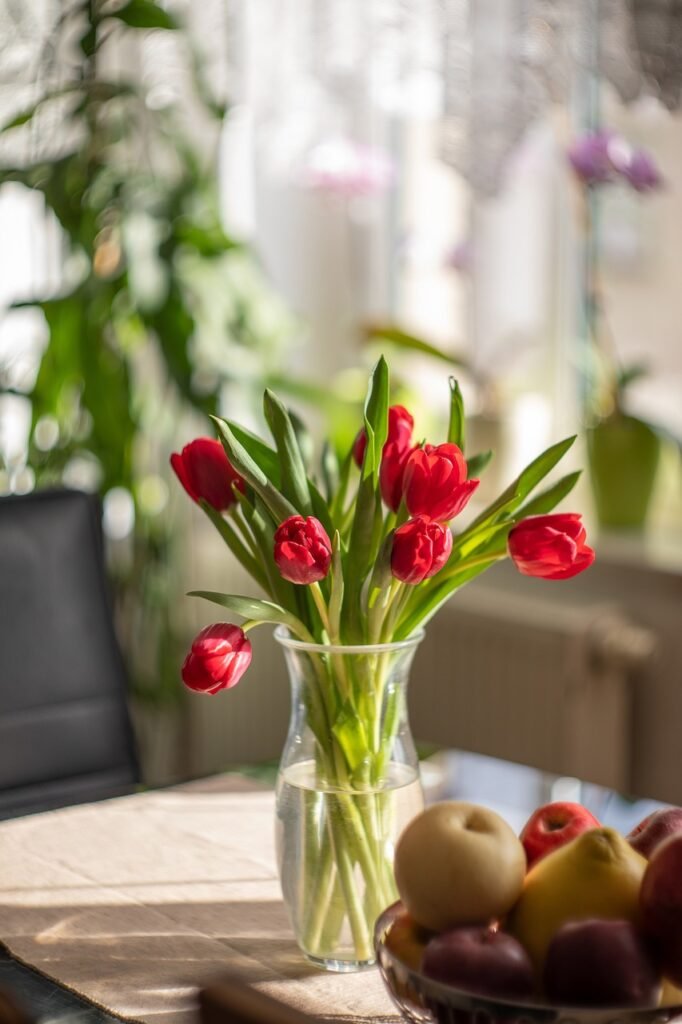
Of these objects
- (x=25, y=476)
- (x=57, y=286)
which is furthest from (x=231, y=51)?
(x=25, y=476)

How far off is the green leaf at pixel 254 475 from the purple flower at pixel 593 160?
1.32 m

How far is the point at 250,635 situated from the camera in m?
2.80

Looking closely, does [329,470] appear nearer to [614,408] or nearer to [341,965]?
[341,965]

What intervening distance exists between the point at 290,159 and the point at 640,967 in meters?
2.04

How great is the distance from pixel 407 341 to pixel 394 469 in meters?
1.41

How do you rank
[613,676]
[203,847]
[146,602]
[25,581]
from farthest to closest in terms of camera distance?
[146,602] → [613,676] → [25,581] → [203,847]

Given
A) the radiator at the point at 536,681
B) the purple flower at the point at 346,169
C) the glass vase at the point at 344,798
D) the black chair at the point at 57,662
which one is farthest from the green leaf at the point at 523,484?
the purple flower at the point at 346,169

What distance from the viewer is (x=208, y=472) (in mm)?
994

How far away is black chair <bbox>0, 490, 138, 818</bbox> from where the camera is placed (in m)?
1.51

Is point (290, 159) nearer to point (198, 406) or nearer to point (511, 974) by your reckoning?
point (198, 406)

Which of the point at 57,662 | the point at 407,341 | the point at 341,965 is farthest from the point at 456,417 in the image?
the point at 407,341

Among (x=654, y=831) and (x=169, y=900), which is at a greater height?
(x=654, y=831)

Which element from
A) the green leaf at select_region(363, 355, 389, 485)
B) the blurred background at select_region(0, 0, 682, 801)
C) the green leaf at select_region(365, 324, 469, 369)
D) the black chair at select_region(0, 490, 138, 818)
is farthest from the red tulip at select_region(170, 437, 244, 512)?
the green leaf at select_region(365, 324, 469, 369)

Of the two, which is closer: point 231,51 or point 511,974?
point 511,974
